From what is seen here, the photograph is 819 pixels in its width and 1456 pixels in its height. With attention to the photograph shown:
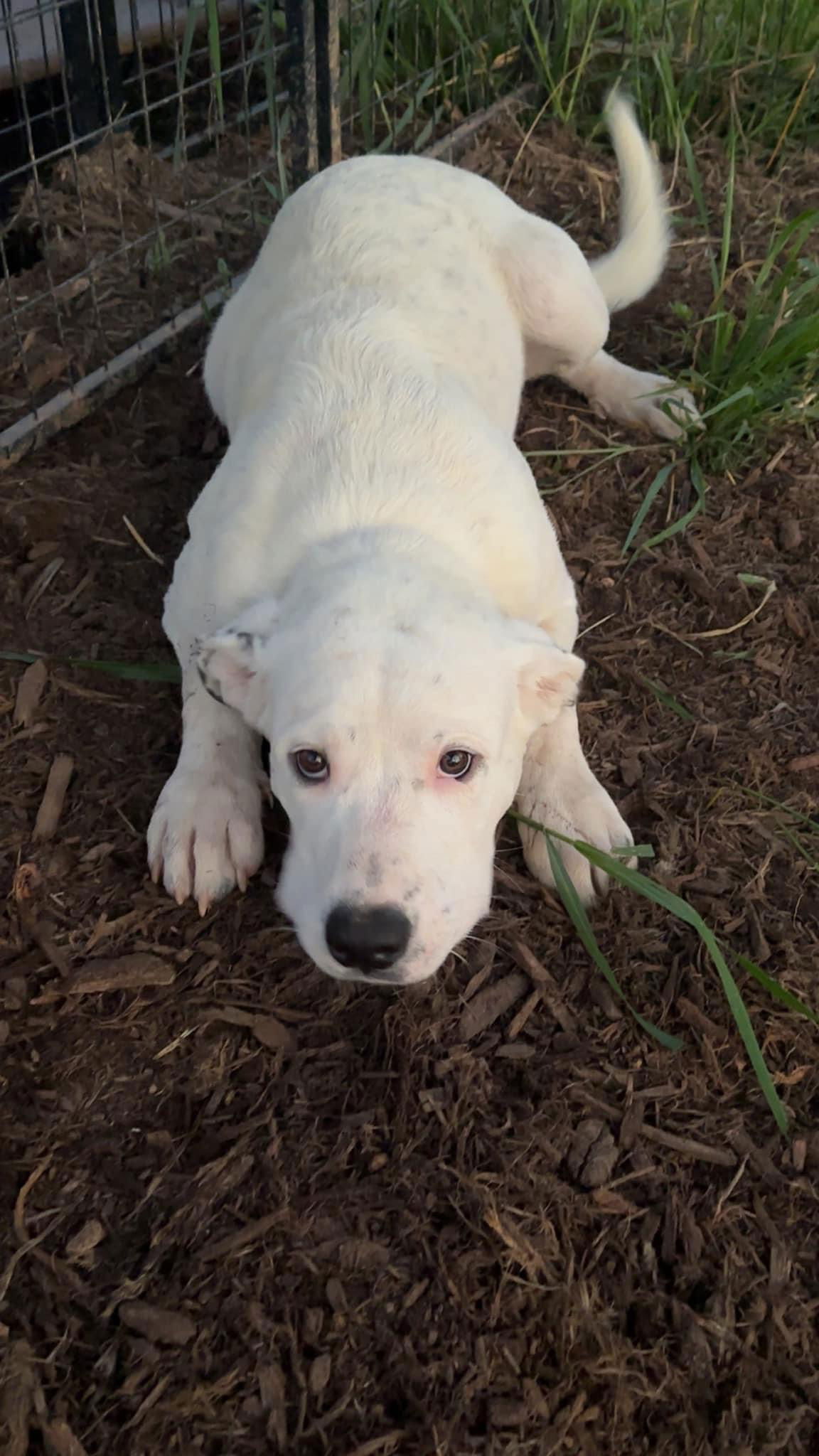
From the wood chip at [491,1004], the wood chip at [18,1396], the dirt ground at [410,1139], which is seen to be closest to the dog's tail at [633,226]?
the dirt ground at [410,1139]

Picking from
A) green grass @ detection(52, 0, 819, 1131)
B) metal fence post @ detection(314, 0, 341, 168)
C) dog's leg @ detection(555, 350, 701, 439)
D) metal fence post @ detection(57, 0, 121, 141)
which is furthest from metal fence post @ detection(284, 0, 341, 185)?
dog's leg @ detection(555, 350, 701, 439)

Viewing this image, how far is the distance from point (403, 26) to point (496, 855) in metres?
4.55

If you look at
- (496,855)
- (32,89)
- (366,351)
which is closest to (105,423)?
(366,351)

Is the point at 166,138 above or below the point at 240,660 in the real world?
above

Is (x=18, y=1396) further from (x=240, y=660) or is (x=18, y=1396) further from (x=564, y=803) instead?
(x=564, y=803)

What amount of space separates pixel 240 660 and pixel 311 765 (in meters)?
0.32

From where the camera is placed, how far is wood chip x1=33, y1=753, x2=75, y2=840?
9.39 ft

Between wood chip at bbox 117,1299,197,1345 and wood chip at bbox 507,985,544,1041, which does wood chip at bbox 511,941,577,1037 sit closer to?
wood chip at bbox 507,985,544,1041

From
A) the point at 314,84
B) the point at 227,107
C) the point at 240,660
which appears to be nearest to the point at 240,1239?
the point at 240,660

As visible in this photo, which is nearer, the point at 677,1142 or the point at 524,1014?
the point at 677,1142

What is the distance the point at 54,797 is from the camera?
2920 mm

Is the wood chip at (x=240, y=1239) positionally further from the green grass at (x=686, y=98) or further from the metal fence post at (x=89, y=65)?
the metal fence post at (x=89, y=65)

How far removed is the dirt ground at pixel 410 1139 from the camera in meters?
2.02

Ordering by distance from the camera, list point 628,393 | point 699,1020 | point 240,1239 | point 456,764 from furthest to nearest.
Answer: point 628,393 → point 699,1020 → point 456,764 → point 240,1239
